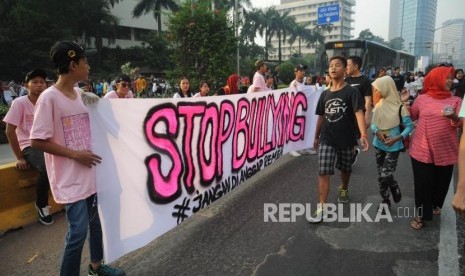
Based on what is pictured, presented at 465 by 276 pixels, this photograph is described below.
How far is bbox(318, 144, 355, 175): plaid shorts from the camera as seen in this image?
4.09 metres

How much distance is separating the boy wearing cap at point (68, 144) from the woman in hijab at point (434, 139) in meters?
3.10

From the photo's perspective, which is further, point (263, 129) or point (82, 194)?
point (263, 129)

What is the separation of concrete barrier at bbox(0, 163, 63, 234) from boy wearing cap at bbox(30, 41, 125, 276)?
184 centimetres

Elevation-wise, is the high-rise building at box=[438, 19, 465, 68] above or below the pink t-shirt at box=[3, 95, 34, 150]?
above

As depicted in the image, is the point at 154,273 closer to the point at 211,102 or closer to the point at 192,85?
the point at 211,102

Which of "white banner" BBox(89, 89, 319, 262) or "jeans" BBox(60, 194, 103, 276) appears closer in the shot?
"jeans" BBox(60, 194, 103, 276)

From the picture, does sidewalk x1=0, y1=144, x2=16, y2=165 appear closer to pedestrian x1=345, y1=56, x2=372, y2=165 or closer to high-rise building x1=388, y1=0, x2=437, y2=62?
pedestrian x1=345, y1=56, x2=372, y2=165

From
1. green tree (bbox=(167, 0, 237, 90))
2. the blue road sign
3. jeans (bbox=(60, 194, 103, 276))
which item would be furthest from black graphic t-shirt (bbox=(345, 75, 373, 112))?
the blue road sign

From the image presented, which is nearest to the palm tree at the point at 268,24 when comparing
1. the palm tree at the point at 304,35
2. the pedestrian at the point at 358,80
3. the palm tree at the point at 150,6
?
the palm tree at the point at 304,35

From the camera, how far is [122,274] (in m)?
2.93

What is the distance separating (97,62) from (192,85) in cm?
3179

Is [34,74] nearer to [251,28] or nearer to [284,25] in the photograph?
[251,28]

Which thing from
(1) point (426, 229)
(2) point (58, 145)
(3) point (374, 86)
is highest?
(3) point (374, 86)

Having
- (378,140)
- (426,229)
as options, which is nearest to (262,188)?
(378,140)
